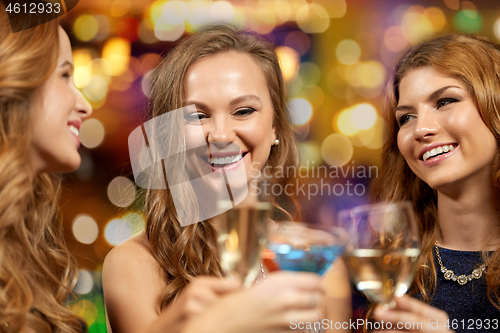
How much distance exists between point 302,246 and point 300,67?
1673 millimetres

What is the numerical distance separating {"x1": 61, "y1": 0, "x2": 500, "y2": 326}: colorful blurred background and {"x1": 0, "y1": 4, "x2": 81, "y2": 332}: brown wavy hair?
0.85m

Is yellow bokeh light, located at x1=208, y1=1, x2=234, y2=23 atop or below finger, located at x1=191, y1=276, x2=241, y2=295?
atop

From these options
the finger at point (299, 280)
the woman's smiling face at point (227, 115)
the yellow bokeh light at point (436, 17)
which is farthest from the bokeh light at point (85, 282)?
the yellow bokeh light at point (436, 17)

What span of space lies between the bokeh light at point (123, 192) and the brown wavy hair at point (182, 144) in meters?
0.20

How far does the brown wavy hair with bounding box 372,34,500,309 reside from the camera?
50.8 inches

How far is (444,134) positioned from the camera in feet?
4.12

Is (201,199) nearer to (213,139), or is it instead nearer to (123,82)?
(213,139)

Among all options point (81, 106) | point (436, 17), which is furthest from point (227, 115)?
point (436, 17)

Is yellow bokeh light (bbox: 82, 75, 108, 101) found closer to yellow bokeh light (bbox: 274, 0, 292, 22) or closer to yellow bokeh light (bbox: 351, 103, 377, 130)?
yellow bokeh light (bbox: 274, 0, 292, 22)

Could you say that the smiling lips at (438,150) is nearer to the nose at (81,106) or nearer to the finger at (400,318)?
the finger at (400,318)

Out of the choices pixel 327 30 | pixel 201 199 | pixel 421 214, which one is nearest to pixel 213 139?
pixel 201 199

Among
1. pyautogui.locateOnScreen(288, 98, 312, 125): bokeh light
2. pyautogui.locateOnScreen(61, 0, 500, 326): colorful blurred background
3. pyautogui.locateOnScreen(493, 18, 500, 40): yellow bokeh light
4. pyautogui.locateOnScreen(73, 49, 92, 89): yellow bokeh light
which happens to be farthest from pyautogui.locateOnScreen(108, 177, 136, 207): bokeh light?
pyautogui.locateOnScreen(493, 18, 500, 40): yellow bokeh light

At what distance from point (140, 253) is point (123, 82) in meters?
1.10

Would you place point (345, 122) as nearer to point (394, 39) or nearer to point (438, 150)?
point (394, 39)
